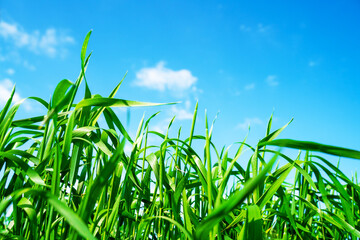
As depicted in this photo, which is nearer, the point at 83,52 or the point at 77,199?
the point at 83,52

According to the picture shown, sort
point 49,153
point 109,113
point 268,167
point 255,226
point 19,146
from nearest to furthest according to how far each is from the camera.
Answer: point 268,167, point 255,226, point 49,153, point 109,113, point 19,146

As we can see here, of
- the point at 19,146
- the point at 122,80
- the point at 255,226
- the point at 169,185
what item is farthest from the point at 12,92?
the point at 255,226

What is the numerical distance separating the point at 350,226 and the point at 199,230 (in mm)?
592

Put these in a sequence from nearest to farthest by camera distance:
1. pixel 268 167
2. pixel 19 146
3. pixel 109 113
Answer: pixel 268 167 → pixel 109 113 → pixel 19 146

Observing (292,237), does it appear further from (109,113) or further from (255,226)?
(109,113)

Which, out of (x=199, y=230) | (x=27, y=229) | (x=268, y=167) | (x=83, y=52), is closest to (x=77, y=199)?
(x=27, y=229)

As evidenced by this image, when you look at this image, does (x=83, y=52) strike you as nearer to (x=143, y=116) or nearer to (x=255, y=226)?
(x=143, y=116)

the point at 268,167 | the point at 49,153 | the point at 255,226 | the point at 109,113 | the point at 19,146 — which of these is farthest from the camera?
the point at 19,146

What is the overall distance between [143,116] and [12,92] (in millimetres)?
380

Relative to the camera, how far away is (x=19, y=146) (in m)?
1.03

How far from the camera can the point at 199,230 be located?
1.22ft

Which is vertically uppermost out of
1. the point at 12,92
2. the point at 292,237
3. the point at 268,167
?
the point at 12,92

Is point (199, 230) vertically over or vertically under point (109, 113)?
under

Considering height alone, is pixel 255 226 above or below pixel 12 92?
below
